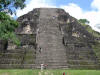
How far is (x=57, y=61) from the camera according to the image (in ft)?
36.7

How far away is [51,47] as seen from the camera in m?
12.4

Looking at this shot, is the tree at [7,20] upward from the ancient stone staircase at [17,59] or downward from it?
upward

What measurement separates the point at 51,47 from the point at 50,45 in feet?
0.81

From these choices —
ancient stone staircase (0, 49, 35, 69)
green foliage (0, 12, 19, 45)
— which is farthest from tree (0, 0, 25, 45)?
ancient stone staircase (0, 49, 35, 69)

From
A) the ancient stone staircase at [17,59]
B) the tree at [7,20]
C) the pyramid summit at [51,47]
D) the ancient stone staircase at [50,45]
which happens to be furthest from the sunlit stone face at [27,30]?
the tree at [7,20]

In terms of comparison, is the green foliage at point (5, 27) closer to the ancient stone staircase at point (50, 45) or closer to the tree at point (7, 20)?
the tree at point (7, 20)

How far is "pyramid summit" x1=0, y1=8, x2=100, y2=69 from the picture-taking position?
10969 mm

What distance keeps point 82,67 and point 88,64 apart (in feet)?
1.56

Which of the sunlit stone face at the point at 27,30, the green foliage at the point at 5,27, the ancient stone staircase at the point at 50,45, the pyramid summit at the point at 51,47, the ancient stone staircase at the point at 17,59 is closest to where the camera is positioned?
the green foliage at the point at 5,27

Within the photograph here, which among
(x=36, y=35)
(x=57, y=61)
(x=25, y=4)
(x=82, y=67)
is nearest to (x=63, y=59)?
(x=57, y=61)

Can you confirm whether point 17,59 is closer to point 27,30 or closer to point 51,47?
point 51,47

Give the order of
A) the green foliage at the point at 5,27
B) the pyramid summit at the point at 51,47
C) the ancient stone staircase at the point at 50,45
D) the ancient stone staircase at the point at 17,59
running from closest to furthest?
1. the green foliage at the point at 5,27
2. the ancient stone staircase at the point at 17,59
3. the pyramid summit at the point at 51,47
4. the ancient stone staircase at the point at 50,45

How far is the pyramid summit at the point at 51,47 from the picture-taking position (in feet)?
36.0

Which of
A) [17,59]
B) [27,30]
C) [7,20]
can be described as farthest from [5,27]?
[27,30]
